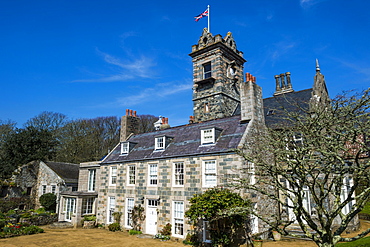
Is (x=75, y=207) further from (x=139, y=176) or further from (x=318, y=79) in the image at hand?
(x=318, y=79)

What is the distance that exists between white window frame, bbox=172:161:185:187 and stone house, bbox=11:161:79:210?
16.4 m

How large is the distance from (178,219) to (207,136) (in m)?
6.00

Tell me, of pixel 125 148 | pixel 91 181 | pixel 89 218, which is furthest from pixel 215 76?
pixel 89 218

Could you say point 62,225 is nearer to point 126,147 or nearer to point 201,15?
point 126,147

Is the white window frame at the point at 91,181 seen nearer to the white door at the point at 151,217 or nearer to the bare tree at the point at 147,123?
the white door at the point at 151,217

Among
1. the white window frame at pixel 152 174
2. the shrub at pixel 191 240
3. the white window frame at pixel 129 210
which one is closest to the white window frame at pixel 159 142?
the white window frame at pixel 152 174

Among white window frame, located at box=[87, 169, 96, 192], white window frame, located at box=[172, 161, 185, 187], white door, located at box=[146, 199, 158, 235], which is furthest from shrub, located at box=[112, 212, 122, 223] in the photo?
white window frame, located at box=[172, 161, 185, 187]

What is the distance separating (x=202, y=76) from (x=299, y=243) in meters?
20.9

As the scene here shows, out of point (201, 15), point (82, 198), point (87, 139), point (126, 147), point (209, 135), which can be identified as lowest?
point (82, 198)

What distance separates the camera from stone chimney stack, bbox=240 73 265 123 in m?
Result: 17.4

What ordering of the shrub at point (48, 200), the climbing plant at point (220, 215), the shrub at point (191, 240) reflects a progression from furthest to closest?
the shrub at point (48, 200) < the shrub at point (191, 240) < the climbing plant at point (220, 215)

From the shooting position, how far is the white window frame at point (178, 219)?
1700cm

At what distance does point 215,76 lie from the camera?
29141 mm

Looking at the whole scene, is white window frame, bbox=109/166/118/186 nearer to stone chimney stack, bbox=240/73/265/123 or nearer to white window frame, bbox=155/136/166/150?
white window frame, bbox=155/136/166/150
